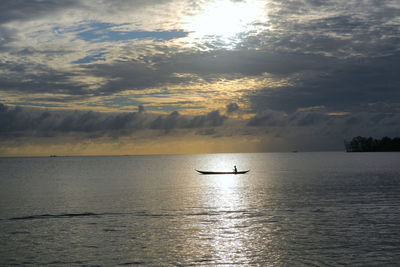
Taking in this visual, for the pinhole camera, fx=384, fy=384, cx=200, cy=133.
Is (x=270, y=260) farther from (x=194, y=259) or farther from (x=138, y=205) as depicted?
(x=138, y=205)

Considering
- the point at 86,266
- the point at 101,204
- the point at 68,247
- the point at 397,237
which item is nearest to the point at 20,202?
the point at 101,204

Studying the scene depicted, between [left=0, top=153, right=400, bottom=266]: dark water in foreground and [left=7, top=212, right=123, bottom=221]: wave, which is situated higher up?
[left=7, top=212, right=123, bottom=221]: wave

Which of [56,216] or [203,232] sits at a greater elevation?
[56,216]

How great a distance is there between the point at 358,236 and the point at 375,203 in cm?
2501

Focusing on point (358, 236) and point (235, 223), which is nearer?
point (358, 236)

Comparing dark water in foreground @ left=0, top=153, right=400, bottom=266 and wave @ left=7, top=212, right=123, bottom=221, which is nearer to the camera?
dark water in foreground @ left=0, top=153, right=400, bottom=266

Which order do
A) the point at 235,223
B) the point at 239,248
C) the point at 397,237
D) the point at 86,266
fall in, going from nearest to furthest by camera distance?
1. the point at 86,266
2. the point at 239,248
3. the point at 397,237
4. the point at 235,223

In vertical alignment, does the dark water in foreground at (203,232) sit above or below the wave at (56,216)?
below

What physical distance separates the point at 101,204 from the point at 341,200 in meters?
38.4

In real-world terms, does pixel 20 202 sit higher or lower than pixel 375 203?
higher

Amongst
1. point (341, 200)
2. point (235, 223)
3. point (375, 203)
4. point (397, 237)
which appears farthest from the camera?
point (341, 200)

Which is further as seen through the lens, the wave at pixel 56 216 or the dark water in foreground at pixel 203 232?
the wave at pixel 56 216

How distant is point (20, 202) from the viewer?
63875 mm

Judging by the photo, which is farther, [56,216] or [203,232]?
[56,216]
